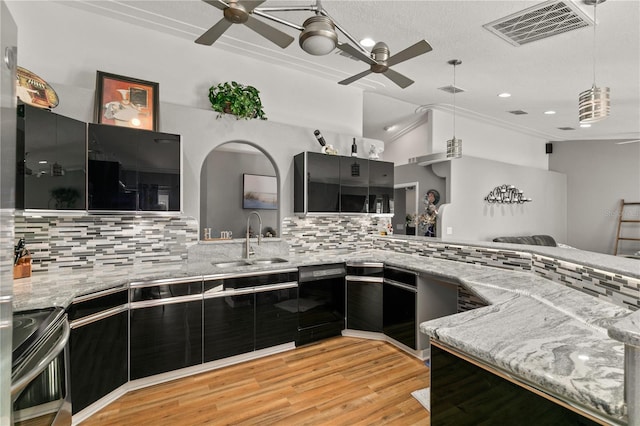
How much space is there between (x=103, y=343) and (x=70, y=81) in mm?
2309

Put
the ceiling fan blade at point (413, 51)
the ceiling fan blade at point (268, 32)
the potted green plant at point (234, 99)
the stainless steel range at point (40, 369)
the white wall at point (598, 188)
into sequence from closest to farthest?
the stainless steel range at point (40, 369)
the ceiling fan blade at point (268, 32)
the ceiling fan blade at point (413, 51)
the potted green plant at point (234, 99)
the white wall at point (598, 188)

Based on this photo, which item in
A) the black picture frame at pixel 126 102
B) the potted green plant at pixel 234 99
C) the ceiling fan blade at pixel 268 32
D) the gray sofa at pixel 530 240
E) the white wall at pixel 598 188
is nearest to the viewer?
the ceiling fan blade at pixel 268 32

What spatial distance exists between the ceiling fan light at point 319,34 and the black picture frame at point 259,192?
2.36 meters

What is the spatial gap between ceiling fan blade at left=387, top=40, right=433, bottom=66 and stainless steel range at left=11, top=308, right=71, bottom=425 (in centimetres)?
262

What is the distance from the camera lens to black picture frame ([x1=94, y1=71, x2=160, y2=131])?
2.79 m

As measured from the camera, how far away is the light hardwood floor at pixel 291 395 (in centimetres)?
213

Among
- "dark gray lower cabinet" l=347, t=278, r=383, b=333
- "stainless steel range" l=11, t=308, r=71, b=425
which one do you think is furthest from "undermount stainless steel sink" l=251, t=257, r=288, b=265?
"stainless steel range" l=11, t=308, r=71, b=425

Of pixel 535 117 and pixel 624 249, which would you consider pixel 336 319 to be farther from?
pixel 624 249

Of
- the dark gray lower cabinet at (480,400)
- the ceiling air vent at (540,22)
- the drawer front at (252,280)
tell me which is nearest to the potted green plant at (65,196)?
the drawer front at (252,280)

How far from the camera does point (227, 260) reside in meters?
3.38

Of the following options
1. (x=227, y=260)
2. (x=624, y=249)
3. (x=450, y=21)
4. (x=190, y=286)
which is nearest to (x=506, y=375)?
(x=190, y=286)

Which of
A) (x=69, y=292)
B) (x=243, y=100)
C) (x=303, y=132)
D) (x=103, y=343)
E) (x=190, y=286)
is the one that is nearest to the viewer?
(x=69, y=292)

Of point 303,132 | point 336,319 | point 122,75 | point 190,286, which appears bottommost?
point 336,319

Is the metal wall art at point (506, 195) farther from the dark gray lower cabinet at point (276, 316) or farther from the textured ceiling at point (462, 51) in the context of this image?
the dark gray lower cabinet at point (276, 316)
